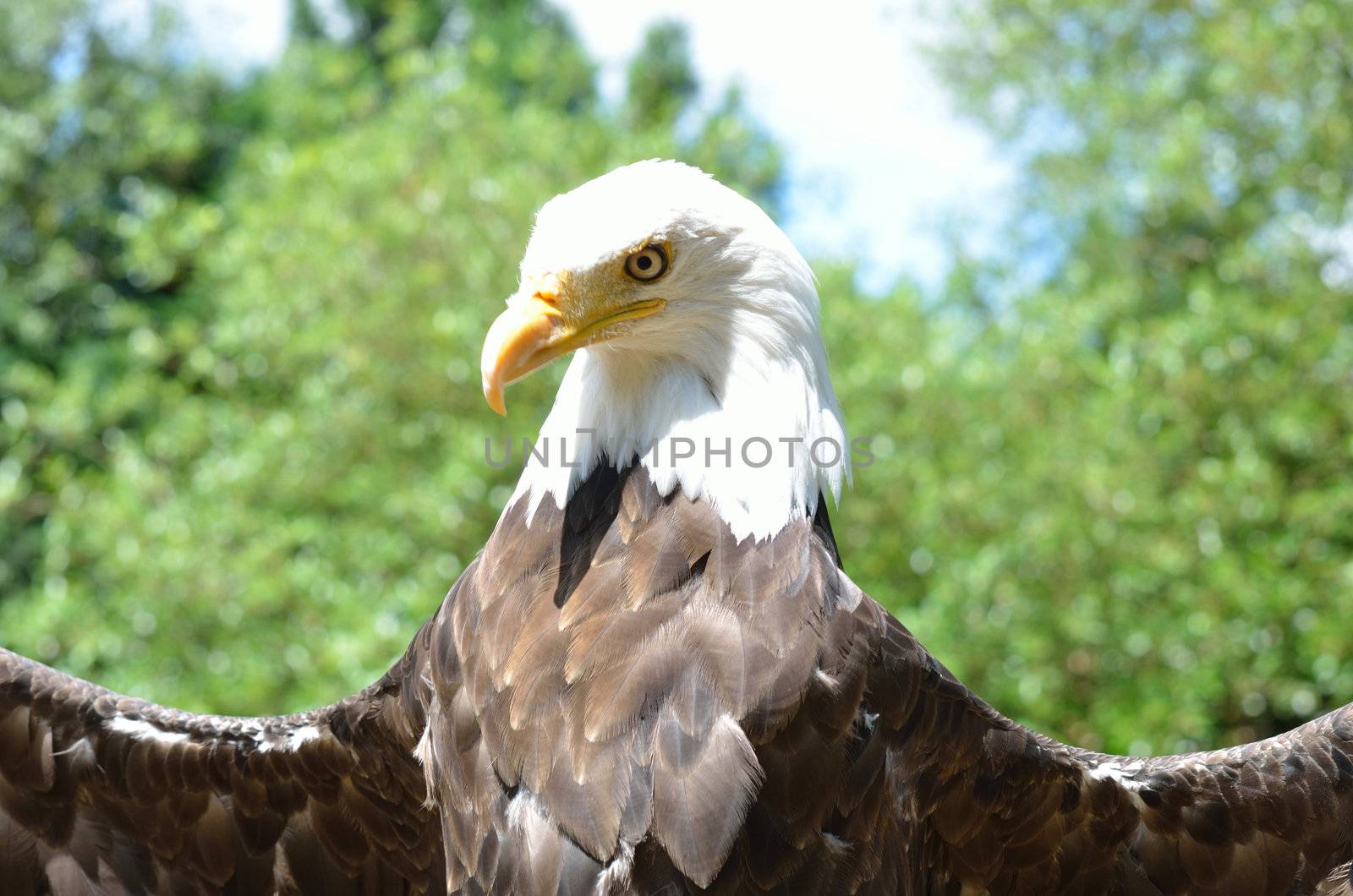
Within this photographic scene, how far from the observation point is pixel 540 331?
8.27ft

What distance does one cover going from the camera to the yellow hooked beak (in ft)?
8.16

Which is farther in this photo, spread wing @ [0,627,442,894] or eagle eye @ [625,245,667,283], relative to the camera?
spread wing @ [0,627,442,894]

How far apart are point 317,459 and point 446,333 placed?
4.63ft

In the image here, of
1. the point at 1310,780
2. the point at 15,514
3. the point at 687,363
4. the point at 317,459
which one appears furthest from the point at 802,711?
the point at 15,514

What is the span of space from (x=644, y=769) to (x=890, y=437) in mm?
6982

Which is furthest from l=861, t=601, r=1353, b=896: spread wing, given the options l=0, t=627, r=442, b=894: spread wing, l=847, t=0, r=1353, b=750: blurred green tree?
l=847, t=0, r=1353, b=750: blurred green tree

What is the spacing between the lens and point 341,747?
318 cm

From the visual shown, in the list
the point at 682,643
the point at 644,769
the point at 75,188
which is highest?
the point at 682,643

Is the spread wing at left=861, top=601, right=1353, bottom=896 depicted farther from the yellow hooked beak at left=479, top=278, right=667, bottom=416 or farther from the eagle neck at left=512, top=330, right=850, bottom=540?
the yellow hooked beak at left=479, top=278, right=667, bottom=416

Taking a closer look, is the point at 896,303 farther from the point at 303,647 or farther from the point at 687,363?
the point at 687,363

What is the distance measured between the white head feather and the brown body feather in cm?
8
